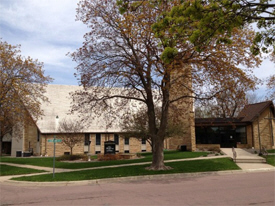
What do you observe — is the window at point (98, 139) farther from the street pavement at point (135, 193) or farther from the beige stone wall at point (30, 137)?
the street pavement at point (135, 193)

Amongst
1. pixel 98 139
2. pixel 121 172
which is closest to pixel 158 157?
pixel 121 172

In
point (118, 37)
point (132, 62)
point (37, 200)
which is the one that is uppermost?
point (118, 37)

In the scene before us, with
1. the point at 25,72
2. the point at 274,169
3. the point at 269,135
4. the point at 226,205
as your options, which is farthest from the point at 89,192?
the point at 269,135

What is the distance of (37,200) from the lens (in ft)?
31.8

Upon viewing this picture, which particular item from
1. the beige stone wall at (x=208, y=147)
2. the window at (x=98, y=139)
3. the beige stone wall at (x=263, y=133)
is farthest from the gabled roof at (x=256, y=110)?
the window at (x=98, y=139)

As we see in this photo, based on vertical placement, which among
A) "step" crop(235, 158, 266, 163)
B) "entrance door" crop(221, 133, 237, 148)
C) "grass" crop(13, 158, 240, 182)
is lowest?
"grass" crop(13, 158, 240, 182)

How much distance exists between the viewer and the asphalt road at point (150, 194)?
882 cm

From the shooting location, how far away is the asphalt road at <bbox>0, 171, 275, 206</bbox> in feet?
28.9

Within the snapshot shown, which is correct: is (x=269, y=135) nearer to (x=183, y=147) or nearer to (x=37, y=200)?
(x=183, y=147)

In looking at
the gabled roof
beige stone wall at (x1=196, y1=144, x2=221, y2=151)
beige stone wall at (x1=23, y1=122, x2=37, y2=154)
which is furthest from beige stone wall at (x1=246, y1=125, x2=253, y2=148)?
beige stone wall at (x1=23, y1=122, x2=37, y2=154)

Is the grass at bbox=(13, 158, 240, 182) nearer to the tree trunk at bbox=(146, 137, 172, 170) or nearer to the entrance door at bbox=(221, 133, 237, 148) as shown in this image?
the tree trunk at bbox=(146, 137, 172, 170)

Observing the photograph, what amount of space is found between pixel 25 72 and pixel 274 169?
1897 cm

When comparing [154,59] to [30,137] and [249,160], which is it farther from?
[30,137]

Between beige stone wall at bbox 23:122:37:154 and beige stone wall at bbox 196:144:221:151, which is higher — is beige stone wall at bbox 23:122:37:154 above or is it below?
above
